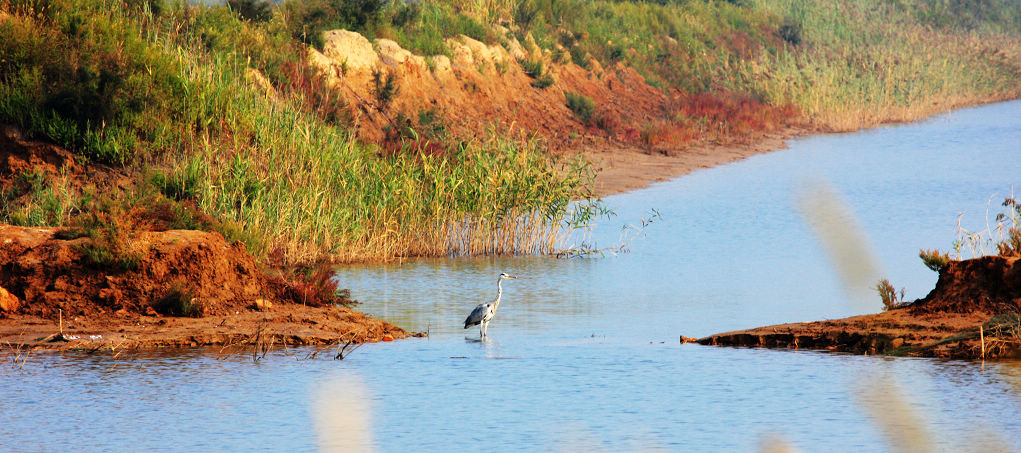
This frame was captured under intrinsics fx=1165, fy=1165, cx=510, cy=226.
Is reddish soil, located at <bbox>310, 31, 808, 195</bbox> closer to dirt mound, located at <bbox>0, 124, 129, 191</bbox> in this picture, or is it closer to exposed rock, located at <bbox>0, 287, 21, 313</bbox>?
dirt mound, located at <bbox>0, 124, 129, 191</bbox>

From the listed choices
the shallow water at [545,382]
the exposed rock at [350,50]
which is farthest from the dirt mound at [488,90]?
the shallow water at [545,382]

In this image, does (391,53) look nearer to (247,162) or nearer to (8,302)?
(247,162)

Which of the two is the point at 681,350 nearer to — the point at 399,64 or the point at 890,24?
the point at 399,64

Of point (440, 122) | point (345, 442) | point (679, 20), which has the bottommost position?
point (345, 442)

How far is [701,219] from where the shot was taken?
24422mm

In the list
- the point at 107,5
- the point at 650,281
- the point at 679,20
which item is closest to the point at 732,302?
the point at 650,281

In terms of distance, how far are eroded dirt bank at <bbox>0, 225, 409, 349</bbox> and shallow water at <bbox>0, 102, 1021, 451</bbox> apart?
744 mm

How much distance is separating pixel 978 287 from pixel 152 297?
8298 mm

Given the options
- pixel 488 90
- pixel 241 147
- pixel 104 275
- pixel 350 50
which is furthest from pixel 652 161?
pixel 104 275

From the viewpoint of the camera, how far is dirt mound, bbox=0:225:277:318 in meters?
12.0

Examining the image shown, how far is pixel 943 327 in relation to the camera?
10.9 meters

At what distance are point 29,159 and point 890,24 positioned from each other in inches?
2154

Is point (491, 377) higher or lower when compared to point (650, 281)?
lower

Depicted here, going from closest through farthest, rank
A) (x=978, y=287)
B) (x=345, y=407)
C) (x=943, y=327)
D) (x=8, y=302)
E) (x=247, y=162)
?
(x=345, y=407) → (x=943, y=327) → (x=978, y=287) → (x=8, y=302) → (x=247, y=162)
